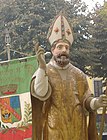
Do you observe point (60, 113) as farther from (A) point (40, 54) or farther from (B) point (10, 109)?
(B) point (10, 109)

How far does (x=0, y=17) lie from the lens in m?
17.3

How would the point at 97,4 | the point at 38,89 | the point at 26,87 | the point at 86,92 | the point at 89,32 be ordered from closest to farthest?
the point at 38,89 < the point at 86,92 < the point at 26,87 < the point at 89,32 < the point at 97,4

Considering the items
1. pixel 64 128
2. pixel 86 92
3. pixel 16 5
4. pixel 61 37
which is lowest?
Result: pixel 64 128

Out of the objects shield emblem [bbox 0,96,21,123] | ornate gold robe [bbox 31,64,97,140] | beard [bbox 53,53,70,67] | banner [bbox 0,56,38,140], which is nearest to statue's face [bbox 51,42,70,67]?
beard [bbox 53,53,70,67]

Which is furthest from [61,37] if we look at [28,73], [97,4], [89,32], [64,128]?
[97,4]

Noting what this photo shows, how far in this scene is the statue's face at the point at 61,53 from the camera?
4.48 meters

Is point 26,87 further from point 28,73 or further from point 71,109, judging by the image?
point 71,109

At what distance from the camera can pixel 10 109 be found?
852 centimetres

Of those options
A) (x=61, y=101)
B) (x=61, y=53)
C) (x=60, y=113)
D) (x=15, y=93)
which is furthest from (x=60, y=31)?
(x=15, y=93)

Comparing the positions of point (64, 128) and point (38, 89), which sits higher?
point (38, 89)

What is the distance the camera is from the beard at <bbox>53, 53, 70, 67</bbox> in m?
4.47

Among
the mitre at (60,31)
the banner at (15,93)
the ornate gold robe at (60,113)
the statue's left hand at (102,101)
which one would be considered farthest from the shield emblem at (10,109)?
the statue's left hand at (102,101)

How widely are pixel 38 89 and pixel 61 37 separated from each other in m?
0.66

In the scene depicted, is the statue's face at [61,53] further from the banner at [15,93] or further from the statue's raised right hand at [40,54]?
the banner at [15,93]
